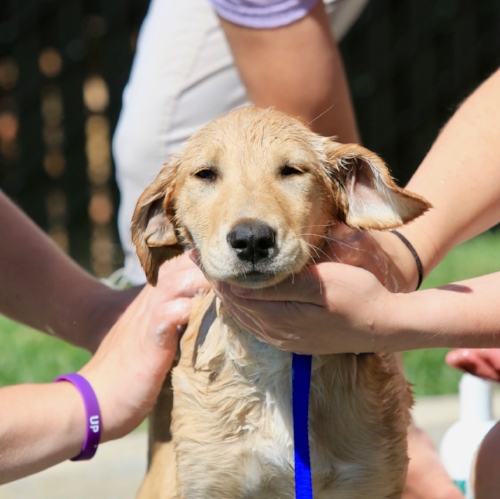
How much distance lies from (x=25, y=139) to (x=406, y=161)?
410 cm

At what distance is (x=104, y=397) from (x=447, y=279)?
4.21 metres

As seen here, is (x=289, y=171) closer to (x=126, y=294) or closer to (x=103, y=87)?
(x=126, y=294)

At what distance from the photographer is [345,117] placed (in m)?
3.42

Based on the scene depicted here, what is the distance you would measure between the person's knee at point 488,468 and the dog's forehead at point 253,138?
45.5 inches

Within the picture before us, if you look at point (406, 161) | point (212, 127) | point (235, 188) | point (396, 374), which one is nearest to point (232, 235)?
Result: point (235, 188)

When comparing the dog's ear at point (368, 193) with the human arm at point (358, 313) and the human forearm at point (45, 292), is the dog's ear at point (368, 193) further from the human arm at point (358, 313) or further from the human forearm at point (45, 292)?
the human forearm at point (45, 292)

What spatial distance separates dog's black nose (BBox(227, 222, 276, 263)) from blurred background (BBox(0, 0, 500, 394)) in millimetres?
6020

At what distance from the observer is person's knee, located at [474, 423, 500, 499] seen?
3.04 meters

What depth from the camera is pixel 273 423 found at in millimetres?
2879

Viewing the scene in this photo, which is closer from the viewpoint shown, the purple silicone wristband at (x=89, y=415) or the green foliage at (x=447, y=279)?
the purple silicone wristband at (x=89, y=415)

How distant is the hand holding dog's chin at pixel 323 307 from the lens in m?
2.50

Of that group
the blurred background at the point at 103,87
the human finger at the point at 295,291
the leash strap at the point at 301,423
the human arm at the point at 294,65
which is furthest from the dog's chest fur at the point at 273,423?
the blurred background at the point at 103,87

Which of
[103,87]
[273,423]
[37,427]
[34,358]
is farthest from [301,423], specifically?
[103,87]

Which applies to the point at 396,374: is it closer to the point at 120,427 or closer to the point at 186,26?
the point at 120,427
